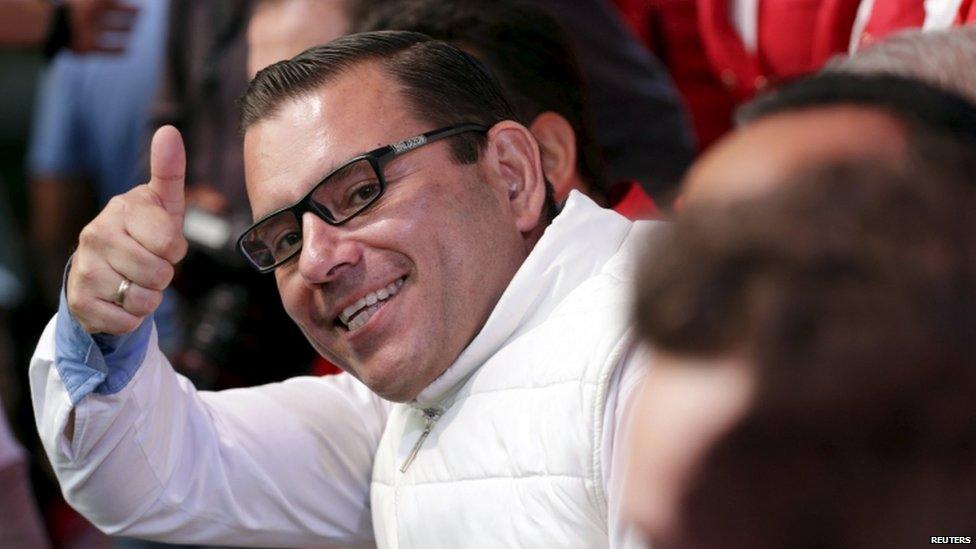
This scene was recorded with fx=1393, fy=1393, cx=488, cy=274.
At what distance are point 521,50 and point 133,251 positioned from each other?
861 millimetres

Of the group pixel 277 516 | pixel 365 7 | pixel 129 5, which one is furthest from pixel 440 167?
pixel 129 5

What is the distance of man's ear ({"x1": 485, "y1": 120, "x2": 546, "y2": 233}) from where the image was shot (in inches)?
67.5

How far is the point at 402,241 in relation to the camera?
160cm

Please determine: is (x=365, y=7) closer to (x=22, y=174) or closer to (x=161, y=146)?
(x=161, y=146)

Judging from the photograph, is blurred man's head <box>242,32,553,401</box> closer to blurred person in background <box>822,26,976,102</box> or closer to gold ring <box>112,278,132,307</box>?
gold ring <box>112,278,132,307</box>

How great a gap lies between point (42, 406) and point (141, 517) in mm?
196

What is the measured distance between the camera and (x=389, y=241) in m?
1.60

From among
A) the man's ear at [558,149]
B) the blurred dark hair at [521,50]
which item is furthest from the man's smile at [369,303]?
the blurred dark hair at [521,50]

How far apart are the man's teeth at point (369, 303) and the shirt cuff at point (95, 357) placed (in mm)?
304

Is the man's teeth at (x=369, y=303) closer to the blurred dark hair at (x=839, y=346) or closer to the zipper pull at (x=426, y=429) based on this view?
the zipper pull at (x=426, y=429)

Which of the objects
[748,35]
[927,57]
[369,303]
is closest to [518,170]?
[369,303]

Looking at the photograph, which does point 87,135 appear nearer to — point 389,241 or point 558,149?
point 558,149

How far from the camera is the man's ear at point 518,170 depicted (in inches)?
67.5

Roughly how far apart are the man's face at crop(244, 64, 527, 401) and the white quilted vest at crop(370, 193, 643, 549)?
51 millimetres
